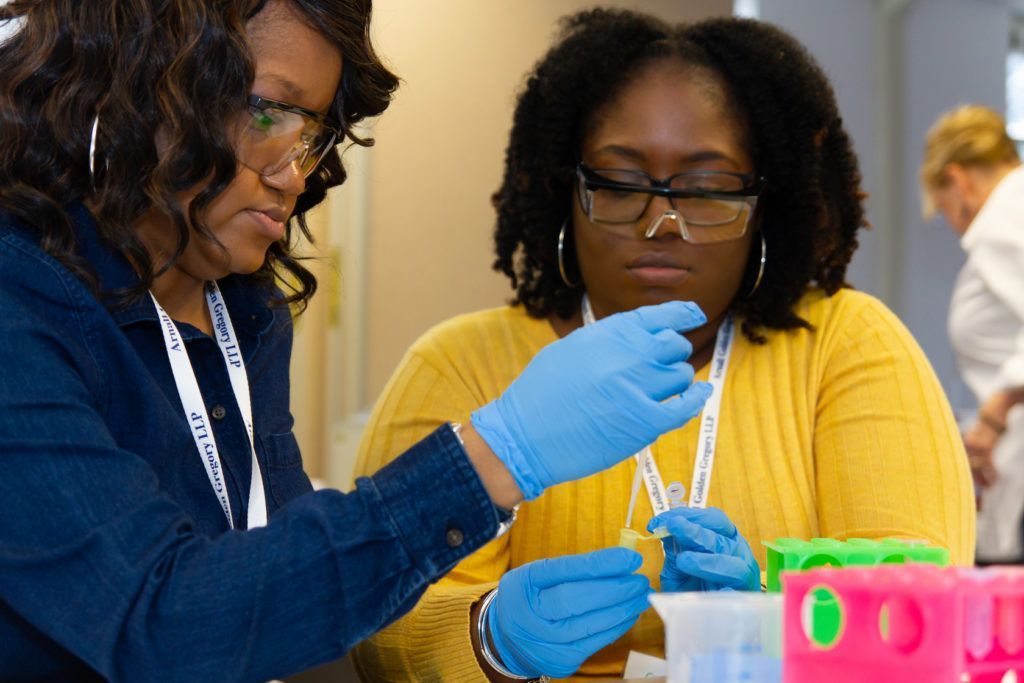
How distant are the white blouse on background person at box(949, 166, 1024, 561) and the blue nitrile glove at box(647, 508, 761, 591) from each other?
2.14 metres

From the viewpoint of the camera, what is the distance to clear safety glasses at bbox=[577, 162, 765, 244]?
152cm

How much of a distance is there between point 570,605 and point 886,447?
1.97 feet

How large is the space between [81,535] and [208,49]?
1.54 ft

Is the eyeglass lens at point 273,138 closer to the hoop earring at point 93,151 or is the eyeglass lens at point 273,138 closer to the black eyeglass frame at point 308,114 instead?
the black eyeglass frame at point 308,114

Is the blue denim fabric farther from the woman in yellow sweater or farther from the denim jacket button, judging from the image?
the woman in yellow sweater

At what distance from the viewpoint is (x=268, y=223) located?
3.80 ft

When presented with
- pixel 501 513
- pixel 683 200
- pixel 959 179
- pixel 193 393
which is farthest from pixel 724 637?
pixel 959 179

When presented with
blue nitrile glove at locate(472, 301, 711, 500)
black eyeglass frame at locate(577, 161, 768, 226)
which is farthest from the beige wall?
blue nitrile glove at locate(472, 301, 711, 500)

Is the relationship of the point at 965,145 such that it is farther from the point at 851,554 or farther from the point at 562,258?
the point at 851,554

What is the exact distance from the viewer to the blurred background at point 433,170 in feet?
10.6

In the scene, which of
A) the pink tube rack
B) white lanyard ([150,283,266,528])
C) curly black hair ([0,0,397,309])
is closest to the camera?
Answer: the pink tube rack

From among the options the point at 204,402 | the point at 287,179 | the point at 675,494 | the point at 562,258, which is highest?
the point at 287,179

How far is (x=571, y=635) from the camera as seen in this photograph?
1129 mm

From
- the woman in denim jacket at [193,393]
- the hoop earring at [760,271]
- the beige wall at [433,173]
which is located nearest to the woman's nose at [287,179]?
the woman in denim jacket at [193,393]
